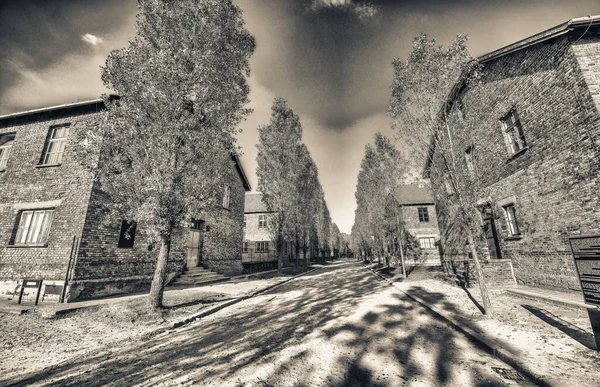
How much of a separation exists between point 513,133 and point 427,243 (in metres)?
19.4

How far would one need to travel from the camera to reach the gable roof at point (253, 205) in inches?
1303

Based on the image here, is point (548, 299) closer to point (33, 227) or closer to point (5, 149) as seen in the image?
point (33, 227)

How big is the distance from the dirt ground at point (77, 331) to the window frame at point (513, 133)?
1272 cm

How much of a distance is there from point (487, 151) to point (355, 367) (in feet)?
37.4

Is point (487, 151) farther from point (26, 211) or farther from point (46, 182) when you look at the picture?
point (26, 211)

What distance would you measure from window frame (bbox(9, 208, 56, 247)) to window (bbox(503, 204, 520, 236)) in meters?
19.0

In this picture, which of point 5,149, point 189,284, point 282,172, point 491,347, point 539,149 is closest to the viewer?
point 491,347

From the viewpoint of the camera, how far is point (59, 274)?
882 centimetres

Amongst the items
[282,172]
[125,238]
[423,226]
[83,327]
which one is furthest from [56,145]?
[423,226]

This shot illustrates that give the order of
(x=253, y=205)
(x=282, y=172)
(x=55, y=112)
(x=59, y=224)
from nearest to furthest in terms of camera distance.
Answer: (x=59, y=224)
(x=55, y=112)
(x=282, y=172)
(x=253, y=205)

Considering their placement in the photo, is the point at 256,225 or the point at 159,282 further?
the point at 256,225

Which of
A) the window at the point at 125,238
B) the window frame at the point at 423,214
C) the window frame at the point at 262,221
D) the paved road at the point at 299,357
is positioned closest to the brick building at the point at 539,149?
the paved road at the point at 299,357

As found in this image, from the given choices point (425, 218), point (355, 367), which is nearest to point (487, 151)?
point (355, 367)

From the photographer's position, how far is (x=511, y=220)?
387 inches
